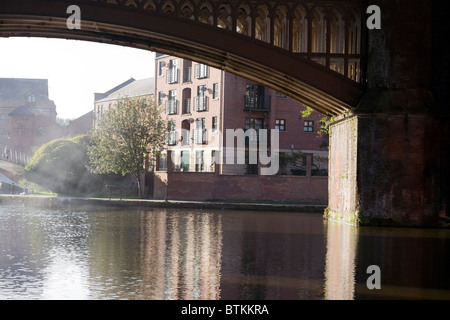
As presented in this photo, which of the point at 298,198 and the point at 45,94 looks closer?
the point at 298,198

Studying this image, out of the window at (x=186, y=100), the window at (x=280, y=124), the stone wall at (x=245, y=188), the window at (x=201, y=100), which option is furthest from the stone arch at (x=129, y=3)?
the window at (x=186, y=100)

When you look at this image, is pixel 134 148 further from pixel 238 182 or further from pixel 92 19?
pixel 92 19

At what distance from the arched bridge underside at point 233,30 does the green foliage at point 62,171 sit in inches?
1270

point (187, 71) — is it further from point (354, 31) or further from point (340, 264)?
point (340, 264)

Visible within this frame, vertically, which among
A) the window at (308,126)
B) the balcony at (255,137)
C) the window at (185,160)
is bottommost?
the window at (185,160)

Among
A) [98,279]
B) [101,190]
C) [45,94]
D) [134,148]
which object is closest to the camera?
[98,279]

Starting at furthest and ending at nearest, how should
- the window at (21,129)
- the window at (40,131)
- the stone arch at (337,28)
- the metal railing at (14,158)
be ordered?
the window at (40,131)
the window at (21,129)
the metal railing at (14,158)
the stone arch at (337,28)

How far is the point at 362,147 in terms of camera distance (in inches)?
781

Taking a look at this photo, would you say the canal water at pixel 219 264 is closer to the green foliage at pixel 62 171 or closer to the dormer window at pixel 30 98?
the green foliage at pixel 62 171

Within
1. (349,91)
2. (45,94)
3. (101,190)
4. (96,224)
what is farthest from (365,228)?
(45,94)

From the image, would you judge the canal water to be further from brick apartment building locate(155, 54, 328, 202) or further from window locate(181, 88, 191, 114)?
window locate(181, 88, 191, 114)

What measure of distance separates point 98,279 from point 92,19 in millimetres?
13073

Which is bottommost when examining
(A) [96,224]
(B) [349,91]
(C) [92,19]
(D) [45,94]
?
(A) [96,224]

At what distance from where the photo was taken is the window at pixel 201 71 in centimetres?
5244
